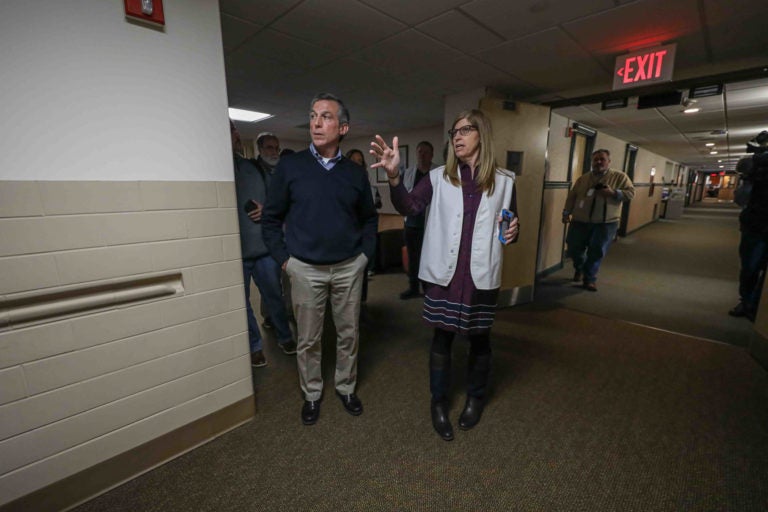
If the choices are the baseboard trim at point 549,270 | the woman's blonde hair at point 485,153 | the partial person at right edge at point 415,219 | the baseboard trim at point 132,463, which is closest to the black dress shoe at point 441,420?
the baseboard trim at point 132,463

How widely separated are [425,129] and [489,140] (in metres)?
5.33

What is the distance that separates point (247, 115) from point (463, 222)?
4.94m

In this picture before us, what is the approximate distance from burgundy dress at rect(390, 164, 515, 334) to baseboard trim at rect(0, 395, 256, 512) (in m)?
1.20

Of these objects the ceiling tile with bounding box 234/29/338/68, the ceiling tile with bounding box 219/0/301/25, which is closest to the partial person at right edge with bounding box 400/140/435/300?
the ceiling tile with bounding box 234/29/338/68

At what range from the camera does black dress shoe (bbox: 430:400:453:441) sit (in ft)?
5.76

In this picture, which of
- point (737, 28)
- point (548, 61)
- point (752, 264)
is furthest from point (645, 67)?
point (752, 264)

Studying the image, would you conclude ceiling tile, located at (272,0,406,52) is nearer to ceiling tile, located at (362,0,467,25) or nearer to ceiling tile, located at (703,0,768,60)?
ceiling tile, located at (362,0,467,25)

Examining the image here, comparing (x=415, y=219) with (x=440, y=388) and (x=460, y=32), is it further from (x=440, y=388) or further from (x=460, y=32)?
A: (x=440, y=388)

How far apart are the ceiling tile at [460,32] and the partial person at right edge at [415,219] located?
112cm

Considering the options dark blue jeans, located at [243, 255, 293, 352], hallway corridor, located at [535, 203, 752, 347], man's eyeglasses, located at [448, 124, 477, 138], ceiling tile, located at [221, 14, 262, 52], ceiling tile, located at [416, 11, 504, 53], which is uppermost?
ceiling tile, located at [221, 14, 262, 52]

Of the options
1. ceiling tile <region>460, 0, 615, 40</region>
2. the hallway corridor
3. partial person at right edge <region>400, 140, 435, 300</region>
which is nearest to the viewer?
ceiling tile <region>460, 0, 615, 40</region>

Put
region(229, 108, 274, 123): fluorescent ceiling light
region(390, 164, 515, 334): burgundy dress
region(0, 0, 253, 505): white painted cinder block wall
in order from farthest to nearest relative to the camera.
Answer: region(229, 108, 274, 123): fluorescent ceiling light
region(390, 164, 515, 334): burgundy dress
region(0, 0, 253, 505): white painted cinder block wall

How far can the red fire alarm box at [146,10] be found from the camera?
125 centimetres

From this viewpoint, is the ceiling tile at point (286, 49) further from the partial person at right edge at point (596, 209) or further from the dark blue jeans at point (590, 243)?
the dark blue jeans at point (590, 243)
